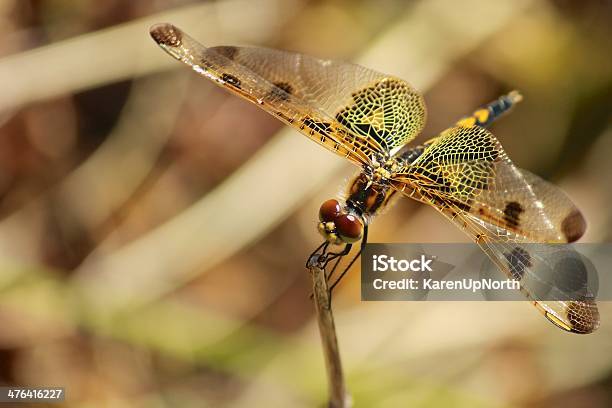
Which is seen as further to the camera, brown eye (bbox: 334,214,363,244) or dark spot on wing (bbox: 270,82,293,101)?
dark spot on wing (bbox: 270,82,293,101)

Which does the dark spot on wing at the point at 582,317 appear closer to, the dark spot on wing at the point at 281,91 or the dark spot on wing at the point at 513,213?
the dark spot on wing at the point at 513,213

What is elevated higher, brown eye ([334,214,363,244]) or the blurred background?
the blurred background

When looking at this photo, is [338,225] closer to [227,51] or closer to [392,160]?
[392,160]

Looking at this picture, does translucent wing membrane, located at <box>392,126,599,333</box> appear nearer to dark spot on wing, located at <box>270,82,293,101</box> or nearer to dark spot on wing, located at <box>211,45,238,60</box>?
dark spot on wing, located at <box>270,82,293,101</box>

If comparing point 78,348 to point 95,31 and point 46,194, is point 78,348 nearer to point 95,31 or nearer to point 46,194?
point 46,194

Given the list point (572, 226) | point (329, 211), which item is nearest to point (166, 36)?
point (329, 211)

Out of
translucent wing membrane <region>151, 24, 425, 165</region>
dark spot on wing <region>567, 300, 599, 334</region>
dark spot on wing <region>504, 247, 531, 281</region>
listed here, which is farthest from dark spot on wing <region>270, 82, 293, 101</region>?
dark spot on wing <region>567, 300, 599, 334</region>

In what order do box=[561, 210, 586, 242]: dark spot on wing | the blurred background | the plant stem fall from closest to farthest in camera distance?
the plant stem < box=[561, 210, 586, 242]: dark spot on wing < the blurred background

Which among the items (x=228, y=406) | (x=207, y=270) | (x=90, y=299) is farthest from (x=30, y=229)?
(x=228, y=406)

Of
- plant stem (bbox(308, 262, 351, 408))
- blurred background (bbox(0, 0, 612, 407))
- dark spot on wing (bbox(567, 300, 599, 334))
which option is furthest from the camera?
blurred background (bbox(0, 0, 612, 407))
